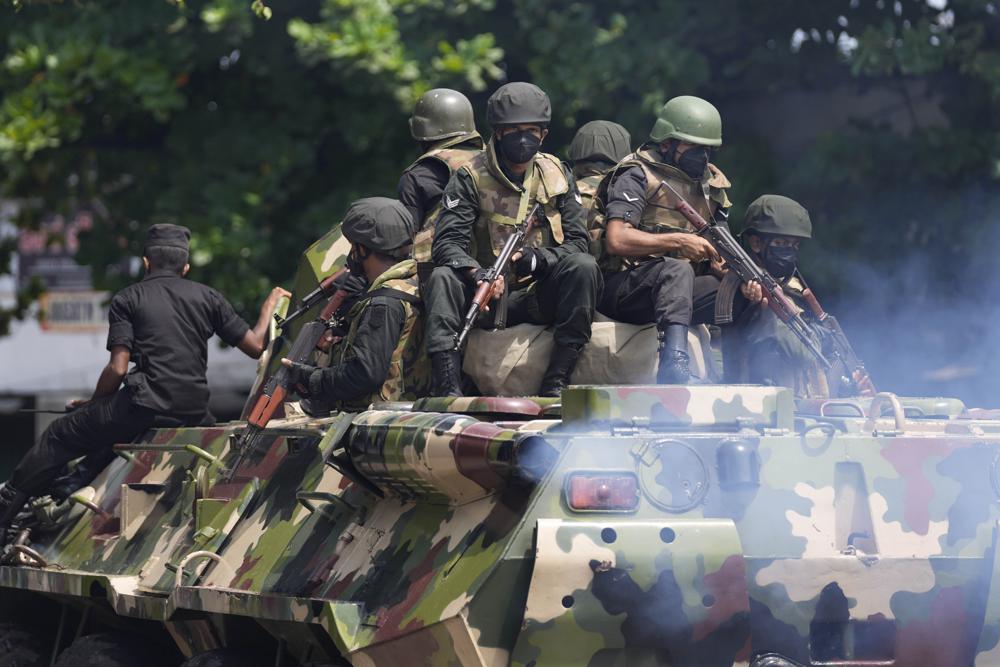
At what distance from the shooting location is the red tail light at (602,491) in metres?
6.89

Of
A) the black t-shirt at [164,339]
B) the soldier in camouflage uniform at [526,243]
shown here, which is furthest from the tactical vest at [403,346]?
the black t-shirt at [164,339]

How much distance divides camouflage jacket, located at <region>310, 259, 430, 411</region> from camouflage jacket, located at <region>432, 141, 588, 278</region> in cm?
29

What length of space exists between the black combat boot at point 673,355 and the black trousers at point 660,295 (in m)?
0.04

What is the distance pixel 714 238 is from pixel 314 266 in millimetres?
2467

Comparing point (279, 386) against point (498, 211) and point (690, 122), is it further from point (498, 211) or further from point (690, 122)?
point (690, 122)

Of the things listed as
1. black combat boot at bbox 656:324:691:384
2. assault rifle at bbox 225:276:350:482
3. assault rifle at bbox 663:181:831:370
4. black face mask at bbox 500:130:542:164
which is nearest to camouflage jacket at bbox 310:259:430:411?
assault rifle at bbox 225:276:350:482

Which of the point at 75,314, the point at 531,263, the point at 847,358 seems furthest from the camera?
the point at 75,314

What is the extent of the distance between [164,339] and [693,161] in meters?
2.85

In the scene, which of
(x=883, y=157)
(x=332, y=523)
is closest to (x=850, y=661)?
(x=332, y=523)

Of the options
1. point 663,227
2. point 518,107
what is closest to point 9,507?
point 518,107

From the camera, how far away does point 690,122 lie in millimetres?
9414

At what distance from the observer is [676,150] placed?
31.3 ft

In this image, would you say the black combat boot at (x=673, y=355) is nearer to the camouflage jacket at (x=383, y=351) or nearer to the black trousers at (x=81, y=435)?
the camouflage jacket at (x=383, y=351)

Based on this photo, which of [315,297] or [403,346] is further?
[315,297]
